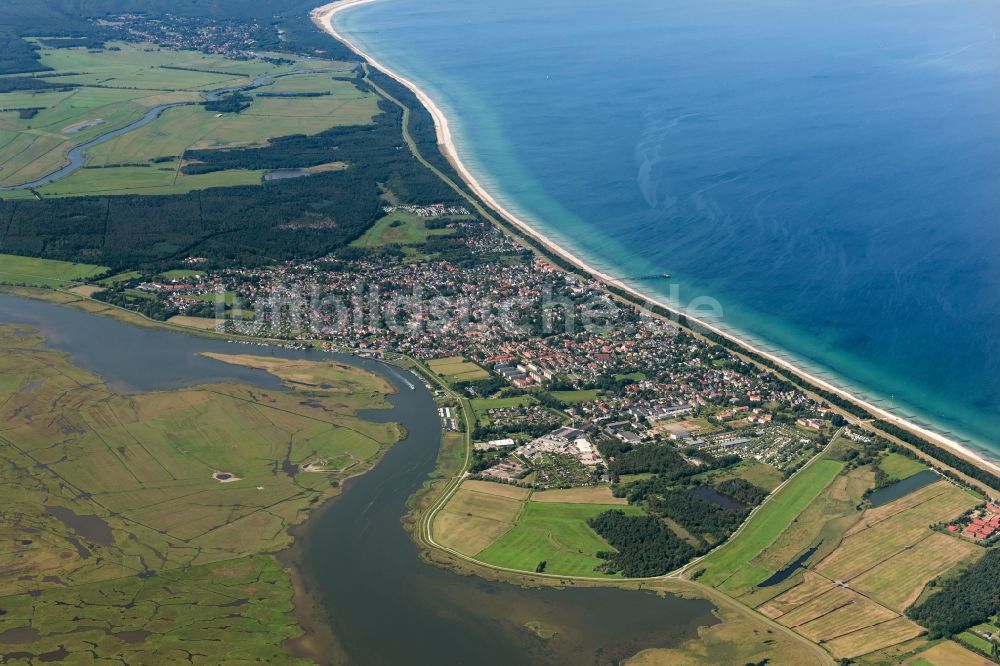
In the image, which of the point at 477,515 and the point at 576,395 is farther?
the point at 576,395

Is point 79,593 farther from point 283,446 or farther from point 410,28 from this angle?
point 410,28

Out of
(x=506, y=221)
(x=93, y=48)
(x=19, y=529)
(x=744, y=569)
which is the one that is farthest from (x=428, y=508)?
(x=93, y=48)

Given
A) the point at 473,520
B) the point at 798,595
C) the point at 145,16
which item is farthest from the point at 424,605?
the point at 145,16

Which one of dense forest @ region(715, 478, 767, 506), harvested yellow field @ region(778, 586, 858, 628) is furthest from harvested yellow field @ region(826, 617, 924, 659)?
dense forest @ region(715, 478, 767, 506)

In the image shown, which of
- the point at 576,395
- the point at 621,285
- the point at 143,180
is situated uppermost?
the point at 143,180

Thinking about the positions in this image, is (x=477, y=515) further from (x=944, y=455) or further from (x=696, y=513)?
(x=944, y=455)

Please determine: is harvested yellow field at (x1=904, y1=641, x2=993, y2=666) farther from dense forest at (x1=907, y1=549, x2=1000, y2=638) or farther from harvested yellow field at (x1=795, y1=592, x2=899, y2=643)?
harvested yellow field at (x1=795, y1=592, x2=899, y2=643)

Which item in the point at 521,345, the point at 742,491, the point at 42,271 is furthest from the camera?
the point at 42,271

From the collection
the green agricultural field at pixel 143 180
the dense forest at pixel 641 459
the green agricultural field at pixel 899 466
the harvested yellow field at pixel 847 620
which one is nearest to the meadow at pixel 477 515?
the dense forest at pixel 641 459
